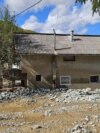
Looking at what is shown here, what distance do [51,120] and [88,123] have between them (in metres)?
2.02

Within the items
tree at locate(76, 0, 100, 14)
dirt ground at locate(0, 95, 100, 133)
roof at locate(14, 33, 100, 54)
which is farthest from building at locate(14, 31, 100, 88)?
tree at locate(76, 0, 100, 14)

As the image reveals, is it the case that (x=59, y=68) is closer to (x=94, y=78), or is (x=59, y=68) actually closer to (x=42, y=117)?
(x=94, y=78)

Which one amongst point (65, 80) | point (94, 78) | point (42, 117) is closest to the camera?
point (42, 117)

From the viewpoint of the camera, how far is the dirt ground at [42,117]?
56.1ft

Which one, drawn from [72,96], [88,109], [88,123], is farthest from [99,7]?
[72,96]

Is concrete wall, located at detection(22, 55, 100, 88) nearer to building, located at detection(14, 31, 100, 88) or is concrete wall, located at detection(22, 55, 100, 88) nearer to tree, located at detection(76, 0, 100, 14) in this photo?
building, located at detection(14, 31, 100, 88)

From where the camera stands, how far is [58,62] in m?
39.1

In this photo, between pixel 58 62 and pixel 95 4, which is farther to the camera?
pixel 58 62

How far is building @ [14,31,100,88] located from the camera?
126 feet

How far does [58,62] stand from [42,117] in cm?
1881


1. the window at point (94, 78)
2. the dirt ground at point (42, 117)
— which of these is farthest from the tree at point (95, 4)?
the window at point (94, 78)

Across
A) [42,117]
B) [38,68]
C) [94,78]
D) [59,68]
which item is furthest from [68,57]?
[42,117]

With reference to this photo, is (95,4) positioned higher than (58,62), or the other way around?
(95,4)

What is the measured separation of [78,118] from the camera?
19906 millimetres
